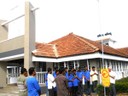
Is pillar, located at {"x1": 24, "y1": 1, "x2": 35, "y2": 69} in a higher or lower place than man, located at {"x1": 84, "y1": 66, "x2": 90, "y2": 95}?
higher

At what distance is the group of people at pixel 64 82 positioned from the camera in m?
8.97

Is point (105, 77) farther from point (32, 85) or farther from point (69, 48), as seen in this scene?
point (69, 48)

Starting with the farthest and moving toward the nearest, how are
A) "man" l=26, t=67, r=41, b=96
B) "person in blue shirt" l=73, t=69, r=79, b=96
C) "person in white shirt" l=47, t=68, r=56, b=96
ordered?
"person in blue shirt" l=73, t=69, r=79, b=96 → "person in white shirt" l=47, t=68, r=56, b=96 → "man" l=26, t=67, r=41, b=96

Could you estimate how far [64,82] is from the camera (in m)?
9.84

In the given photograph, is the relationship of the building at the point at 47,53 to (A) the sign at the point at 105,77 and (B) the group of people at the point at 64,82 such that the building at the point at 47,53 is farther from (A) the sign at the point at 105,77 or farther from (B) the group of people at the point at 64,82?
(A) the sign at the point at 105,77

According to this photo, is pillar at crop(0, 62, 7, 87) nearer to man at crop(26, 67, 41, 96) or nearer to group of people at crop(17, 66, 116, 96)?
group of people at crop(17, 66, 116, 96)

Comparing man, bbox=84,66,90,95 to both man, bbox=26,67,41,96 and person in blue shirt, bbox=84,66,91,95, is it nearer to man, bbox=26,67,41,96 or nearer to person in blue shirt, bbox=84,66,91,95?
person in blue shirt, bbox=84,66,91,95

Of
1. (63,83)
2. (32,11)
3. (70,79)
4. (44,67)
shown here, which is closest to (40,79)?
(44,67)

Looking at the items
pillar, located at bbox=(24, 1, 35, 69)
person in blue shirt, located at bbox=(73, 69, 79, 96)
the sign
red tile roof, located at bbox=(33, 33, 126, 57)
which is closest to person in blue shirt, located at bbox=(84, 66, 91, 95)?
person in blue shirt, located at bbox=(73, 69, 79, 96)

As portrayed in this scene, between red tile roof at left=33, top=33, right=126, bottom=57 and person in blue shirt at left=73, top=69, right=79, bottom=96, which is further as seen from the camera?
red tile roof at left=33, top=33, right=126, bottom=57

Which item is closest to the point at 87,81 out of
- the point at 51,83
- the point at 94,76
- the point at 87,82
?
the point at 87,82

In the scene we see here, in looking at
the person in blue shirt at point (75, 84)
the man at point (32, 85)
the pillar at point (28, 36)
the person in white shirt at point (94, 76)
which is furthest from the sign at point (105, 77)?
the pillar at point (28, 36)

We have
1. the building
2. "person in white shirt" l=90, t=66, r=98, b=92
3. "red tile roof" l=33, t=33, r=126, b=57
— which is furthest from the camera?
"red tile roof" l=33, t=33, r=126, b=57

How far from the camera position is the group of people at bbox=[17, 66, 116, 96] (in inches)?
353
